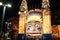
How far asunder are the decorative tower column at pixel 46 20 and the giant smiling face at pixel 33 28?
0.20 meters

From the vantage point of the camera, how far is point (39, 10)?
4.34m

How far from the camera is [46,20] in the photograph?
167 inches

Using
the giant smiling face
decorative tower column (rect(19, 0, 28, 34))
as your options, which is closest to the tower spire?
decorative tower column (rect(19, 0, 28, 34))

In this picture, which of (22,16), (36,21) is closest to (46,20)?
(36,21)

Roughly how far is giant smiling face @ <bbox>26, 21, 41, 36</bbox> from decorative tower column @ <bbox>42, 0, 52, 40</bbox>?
195mm

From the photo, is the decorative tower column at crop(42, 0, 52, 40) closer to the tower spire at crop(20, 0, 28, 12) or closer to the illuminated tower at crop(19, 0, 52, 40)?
the illuminated tower at crop(19, 0, 52, 40)

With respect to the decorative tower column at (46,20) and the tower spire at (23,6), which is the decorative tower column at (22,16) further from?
the decorative tower column at (46,20)

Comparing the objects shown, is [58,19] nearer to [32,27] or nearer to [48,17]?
[48,17]

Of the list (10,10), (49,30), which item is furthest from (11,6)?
(49,30)

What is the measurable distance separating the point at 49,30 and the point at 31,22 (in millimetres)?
631

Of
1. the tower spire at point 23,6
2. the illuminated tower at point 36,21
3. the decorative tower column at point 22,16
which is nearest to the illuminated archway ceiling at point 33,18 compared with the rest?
the illuminated tower at point 36,21

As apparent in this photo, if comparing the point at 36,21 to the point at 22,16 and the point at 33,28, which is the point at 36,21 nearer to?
the point at 33,28

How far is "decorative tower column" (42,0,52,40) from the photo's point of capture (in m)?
4.11

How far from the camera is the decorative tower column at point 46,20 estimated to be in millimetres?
4105
